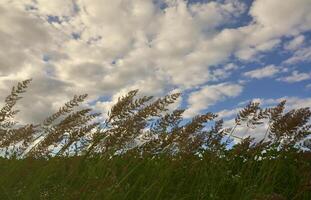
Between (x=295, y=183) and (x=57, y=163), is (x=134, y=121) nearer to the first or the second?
(x=57, y=163)

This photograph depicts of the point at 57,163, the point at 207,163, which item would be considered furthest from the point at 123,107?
the point at 207,163

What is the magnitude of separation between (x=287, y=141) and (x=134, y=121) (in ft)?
6.43

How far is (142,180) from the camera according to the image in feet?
19.4

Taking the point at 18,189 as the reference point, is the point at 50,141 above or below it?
above

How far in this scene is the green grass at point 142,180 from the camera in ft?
15.0

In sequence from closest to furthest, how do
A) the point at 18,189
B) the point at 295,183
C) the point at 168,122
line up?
the point at 168,122 < the point at 18,189 < the point at 295,183

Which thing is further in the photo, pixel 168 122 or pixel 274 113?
pixel 274 113

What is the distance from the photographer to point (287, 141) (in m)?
5.61

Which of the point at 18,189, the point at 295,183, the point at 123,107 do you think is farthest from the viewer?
the point at 295,183

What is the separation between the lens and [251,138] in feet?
18.1

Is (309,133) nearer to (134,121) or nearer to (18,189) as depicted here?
(134,121)

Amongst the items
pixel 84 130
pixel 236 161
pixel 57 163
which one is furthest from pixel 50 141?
pixel 236 161

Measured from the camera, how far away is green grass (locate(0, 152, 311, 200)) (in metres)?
4.58

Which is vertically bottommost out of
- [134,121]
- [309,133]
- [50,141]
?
[50,141]
